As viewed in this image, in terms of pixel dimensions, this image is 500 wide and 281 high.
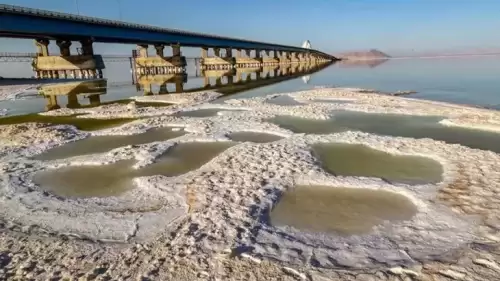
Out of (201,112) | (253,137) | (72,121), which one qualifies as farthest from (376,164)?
(72,121)

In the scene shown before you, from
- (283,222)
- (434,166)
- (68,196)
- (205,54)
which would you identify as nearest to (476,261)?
(283,222)

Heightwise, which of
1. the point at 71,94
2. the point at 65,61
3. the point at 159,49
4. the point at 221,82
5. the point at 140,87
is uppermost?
the point at 159,49

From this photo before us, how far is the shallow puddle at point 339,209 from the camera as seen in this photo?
5.75 metres

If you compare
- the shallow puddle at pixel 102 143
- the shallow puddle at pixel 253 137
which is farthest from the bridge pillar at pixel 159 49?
the shallow puddle at pixel 253 137

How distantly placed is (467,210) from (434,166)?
9.36 ft

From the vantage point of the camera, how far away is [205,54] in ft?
310

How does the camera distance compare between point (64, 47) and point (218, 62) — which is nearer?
point (64, 47)

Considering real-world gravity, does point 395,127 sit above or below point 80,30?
below

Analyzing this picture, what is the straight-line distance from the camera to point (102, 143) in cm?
1230

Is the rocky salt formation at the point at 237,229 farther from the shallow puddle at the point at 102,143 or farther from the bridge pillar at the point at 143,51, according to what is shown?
the bridge pillar at the point at 143,51

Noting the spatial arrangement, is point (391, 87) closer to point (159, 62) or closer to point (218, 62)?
point (159, 62)

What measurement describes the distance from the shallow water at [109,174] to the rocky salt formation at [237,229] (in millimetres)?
348

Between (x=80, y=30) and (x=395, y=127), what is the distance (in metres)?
48.9

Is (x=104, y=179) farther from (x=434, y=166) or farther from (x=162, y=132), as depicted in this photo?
(x=434, y=166)
